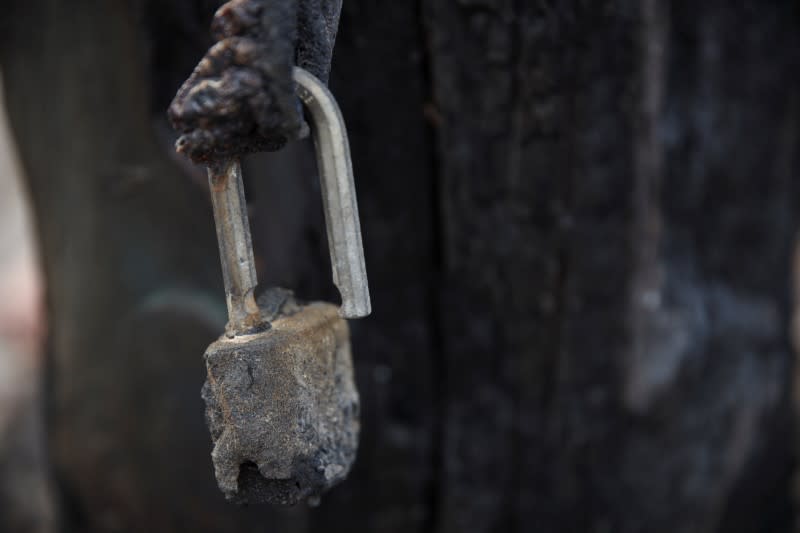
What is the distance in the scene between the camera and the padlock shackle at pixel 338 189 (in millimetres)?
543

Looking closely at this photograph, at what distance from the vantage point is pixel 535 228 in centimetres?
95

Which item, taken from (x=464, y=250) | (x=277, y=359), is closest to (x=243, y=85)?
(x=277, y=359)

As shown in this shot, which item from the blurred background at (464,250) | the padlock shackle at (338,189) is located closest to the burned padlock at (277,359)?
the padlock shackle at (338,189)

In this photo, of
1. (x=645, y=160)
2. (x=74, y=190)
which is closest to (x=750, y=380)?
(x=645, y=160)

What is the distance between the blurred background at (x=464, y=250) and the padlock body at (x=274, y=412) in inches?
13.8

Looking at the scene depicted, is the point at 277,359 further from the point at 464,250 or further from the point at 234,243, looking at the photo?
the point at 464,250

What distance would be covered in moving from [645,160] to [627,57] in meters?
0.14

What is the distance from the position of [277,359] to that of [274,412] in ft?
0.14

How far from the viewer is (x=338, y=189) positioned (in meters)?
0.56

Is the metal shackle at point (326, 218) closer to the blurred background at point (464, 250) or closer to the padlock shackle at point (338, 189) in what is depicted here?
the padlock shackle at point (338, 189)

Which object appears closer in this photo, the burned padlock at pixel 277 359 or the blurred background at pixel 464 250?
the burned padlock at pixel 277 359

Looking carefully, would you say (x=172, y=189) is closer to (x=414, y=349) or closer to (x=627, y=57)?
(x=414, y=349)

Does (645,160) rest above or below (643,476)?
above

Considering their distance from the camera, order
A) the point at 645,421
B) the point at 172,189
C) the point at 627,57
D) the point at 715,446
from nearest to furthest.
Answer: the point at 627,57 < the point at 172,189 < the point at 645,421 < the point at 715,446
